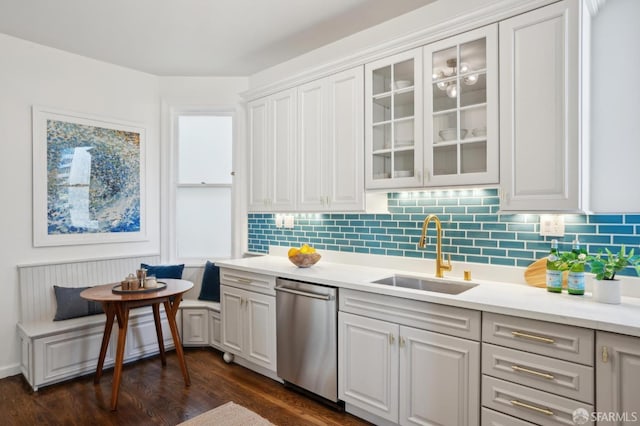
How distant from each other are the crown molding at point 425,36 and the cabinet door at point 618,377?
1713mm

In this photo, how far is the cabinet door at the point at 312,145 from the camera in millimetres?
3092

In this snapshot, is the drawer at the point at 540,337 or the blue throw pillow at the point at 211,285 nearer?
the drawer at the point at 540,337

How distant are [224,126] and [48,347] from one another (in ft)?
8.52

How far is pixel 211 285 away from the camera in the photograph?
3846 millimetres

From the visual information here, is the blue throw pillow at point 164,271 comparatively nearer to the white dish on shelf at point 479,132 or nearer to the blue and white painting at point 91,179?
the blue and white painting at point 91,179

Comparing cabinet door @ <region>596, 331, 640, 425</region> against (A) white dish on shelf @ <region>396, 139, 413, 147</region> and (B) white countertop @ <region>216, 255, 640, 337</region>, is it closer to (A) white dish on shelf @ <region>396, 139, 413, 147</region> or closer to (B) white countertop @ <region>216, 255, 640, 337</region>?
(B) white countertop @ <region>216, 255, 640, 337</region>

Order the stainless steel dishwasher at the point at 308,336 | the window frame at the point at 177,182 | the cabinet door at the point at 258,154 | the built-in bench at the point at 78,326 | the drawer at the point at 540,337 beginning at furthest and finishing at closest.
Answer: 1. the window frame at the point at 177,182
2. the cabinet door at the point at 258,154
3. the built-in bench at the point at 78,326
4. the stainless steel dishwasher at the point at 308,336
5. the drawer at the point at 540,337

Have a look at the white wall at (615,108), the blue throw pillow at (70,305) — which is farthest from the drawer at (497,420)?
the blue throw pillow at (70,305)

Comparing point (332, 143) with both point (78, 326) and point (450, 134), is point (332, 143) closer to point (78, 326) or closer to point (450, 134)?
point (450, 134)

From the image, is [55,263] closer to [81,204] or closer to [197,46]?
[81,204]

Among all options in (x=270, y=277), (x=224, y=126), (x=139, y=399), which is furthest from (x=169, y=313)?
(x=224, y=126)

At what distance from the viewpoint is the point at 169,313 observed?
299 centimetres

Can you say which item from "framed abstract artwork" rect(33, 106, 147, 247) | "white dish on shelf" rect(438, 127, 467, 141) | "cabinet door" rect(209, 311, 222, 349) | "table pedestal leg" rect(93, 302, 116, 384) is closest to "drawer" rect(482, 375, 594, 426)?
"white dish on shelf" rect(438, 127, 467, 141)

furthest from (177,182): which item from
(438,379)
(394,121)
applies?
(438,379)
